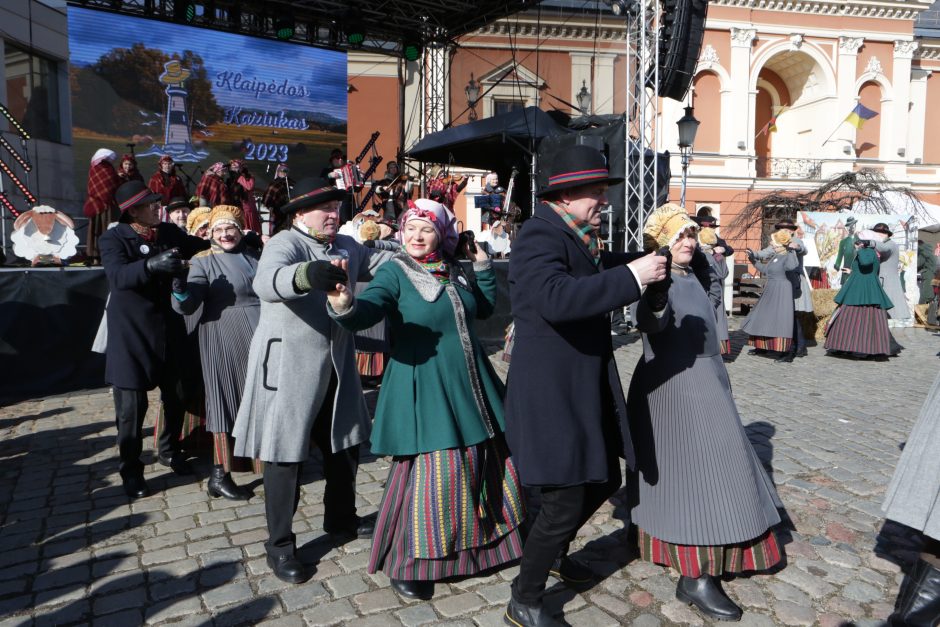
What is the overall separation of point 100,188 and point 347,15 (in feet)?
18.3

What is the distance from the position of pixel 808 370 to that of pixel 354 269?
24.4ft

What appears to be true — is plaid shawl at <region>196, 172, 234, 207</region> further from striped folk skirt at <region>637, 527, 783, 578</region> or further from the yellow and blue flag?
the yellow and blue flag

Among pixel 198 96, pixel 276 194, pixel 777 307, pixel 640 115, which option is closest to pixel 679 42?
pixel 640 115

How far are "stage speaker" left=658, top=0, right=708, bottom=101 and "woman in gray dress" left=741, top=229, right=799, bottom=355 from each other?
2.78m

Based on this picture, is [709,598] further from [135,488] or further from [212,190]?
[212,190]

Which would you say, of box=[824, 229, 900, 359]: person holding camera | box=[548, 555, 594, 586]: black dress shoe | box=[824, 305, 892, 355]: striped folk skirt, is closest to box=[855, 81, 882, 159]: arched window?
box=[824, 229, 900, 359]: person holding camera

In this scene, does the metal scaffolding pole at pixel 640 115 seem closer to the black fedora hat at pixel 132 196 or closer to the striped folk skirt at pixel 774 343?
the striped folk skirt at pixel 774 343

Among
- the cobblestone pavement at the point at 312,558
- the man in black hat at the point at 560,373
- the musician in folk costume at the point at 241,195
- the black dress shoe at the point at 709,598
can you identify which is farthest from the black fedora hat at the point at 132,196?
the musician in folk costume at the point at 241,195

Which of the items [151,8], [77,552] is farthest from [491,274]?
[151,8]

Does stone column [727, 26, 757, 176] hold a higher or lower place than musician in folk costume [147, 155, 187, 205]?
higher

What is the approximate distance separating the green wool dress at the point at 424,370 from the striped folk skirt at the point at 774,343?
7.70 meters

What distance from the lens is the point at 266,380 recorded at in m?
3.10

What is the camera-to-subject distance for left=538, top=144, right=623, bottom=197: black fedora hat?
247 cm

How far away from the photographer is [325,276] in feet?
8.27
